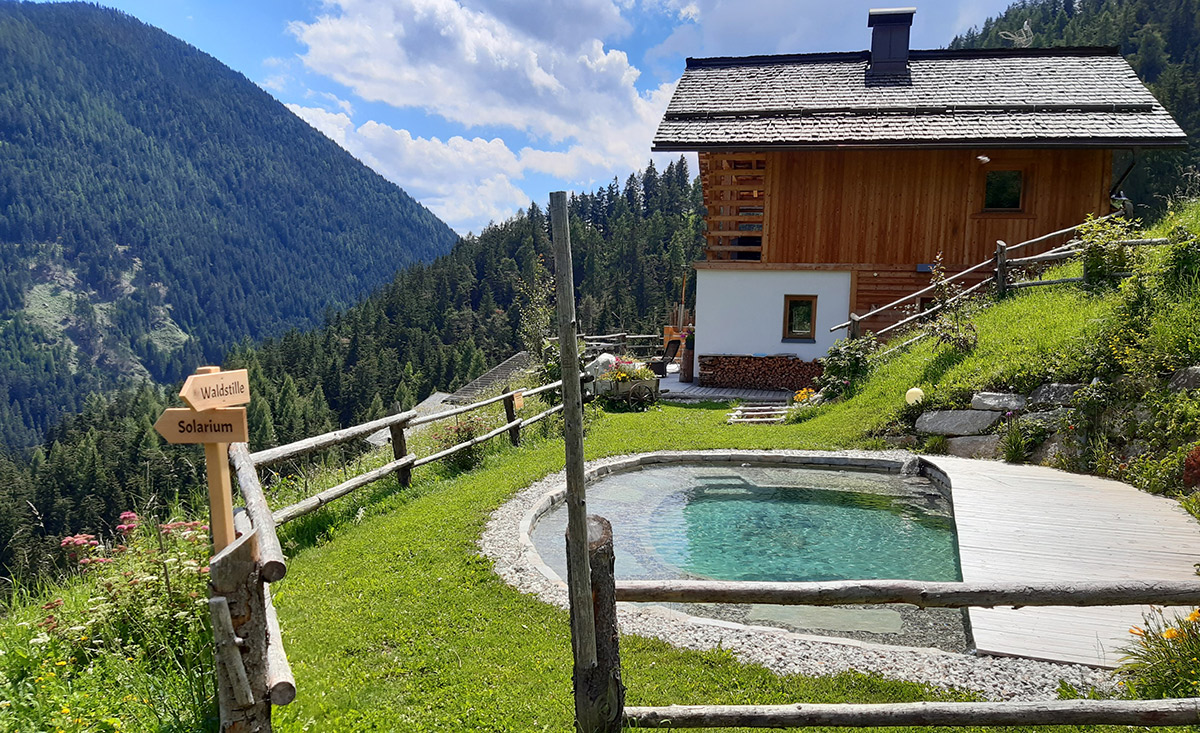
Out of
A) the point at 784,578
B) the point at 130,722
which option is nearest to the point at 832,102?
the point at 784,578

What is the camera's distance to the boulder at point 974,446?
968 cm

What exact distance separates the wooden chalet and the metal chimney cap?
1.88m

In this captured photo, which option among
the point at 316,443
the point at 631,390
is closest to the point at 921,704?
the point at 316,443

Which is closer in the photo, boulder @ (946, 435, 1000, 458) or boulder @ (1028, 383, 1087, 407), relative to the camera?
boulder @ (1028, 383, 1087, 407)

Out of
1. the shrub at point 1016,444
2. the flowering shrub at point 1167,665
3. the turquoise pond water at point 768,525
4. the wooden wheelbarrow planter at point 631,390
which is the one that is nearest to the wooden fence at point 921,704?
the flowering shrub at point 1167,665

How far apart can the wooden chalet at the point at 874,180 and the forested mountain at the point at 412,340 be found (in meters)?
45.7

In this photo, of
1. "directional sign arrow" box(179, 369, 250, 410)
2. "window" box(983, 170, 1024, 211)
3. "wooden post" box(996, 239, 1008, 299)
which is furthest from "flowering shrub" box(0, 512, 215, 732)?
"window" box(983, 170, 1024, 211)

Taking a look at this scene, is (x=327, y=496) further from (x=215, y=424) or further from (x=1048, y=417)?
(x=1048, y=417)

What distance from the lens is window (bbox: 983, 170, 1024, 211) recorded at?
56.9 ft

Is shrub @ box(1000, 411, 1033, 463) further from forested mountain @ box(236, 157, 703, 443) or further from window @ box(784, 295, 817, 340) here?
forested mountain @ box(236, 157, 703, 443)

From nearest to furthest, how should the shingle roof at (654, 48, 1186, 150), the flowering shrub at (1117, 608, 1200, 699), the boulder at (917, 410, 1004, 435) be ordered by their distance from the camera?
the flowering shrub at (1117, 608, 1200, 699) → the boulder at (917, 410, 1004, 435) → the shingle roof at (654, 48, 1186, 150)

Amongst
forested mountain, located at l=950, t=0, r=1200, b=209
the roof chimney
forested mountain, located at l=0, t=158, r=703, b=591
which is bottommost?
forested mountain, located at l=0, t=158, r=703, b=591

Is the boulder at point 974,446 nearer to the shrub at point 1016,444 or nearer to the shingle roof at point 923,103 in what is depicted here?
the shrub at point 1016,444

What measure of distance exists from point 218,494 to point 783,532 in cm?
638
